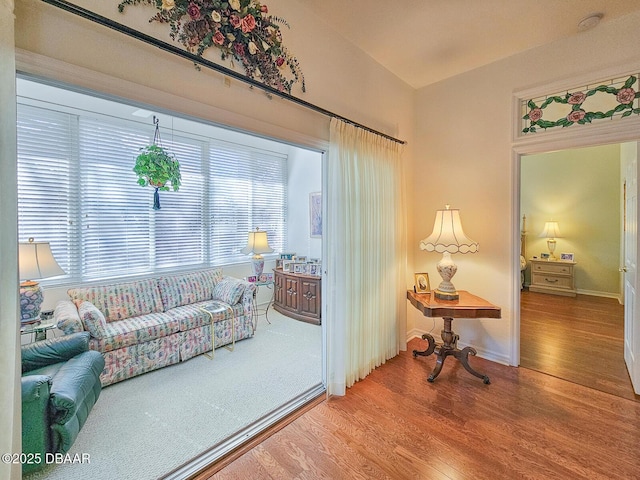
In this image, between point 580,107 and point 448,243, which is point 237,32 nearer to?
point 448,243

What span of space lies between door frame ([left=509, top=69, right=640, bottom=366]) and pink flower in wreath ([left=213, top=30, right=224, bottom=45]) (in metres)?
2.68

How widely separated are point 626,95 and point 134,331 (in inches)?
184

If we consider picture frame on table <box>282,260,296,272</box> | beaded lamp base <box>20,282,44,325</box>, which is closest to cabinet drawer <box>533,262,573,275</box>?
picture frame on table <box>282,260,296,272</box>

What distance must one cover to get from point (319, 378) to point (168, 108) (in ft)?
7.89

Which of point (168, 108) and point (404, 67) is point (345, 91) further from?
point (168, 108)

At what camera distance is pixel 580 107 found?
2406mm

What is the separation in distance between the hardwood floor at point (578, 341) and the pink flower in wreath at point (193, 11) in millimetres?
3840

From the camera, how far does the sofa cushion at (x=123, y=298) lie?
9.25ft

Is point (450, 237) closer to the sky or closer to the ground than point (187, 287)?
closer to the sky

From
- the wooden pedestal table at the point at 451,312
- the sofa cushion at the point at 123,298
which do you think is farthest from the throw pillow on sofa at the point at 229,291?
the wooden pedestal table at the point at 451,312

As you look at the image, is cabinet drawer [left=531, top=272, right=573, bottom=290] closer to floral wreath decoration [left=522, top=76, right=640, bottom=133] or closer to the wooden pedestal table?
the wooden pedestal table

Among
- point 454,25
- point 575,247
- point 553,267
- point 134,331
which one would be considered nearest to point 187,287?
point 134,331

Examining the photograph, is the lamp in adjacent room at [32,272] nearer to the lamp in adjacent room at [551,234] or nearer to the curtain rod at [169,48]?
the curtain rod at [169,48]

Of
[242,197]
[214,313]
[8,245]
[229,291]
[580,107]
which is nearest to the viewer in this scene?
[8,245]
